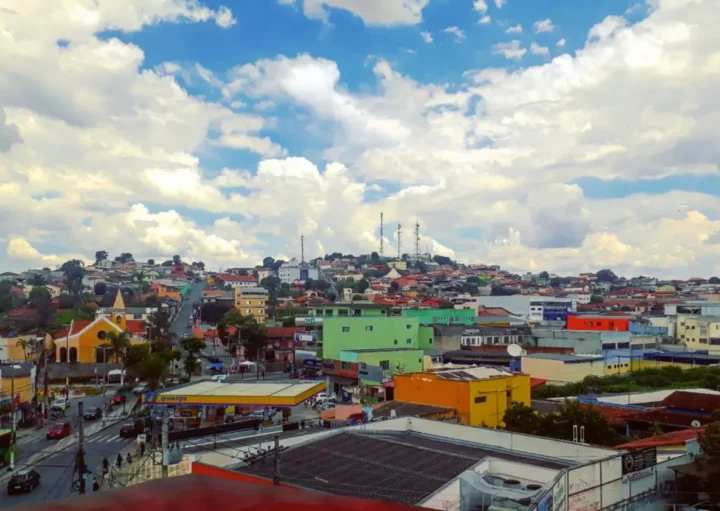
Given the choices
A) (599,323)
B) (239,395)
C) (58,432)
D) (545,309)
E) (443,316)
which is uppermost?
(443,316)

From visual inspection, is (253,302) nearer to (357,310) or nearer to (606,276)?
(357,310)

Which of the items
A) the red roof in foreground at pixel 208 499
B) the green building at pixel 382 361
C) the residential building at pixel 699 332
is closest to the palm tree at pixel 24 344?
the green building at pixel 382 361

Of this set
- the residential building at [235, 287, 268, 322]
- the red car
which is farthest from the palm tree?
the residential building at [235, 287, 268, 322]

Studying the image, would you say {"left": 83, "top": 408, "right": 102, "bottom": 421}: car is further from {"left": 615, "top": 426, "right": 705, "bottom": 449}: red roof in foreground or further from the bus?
{"left": 615, "top": 426, "right": 705, "bottom": 449}: red roof in foreground

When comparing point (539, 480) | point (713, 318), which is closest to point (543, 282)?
point (713, 318)

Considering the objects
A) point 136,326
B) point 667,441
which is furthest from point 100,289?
point 667,441

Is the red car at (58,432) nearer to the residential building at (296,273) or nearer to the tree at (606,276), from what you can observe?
the residential building at (296,273)

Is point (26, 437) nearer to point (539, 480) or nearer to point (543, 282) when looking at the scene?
point (539, 480)
